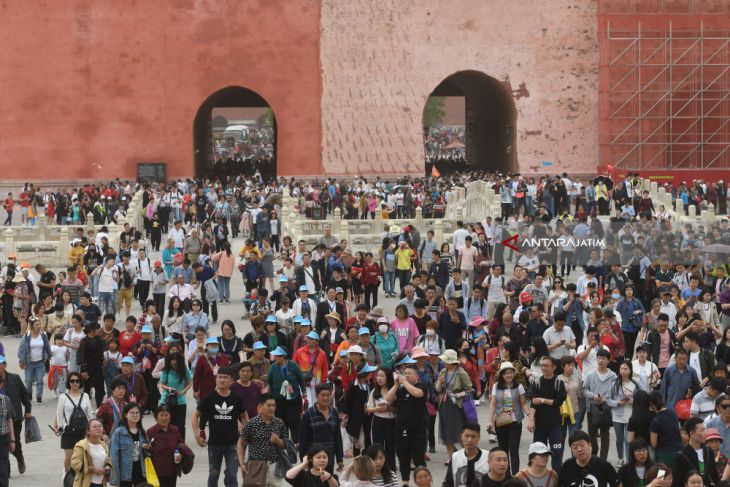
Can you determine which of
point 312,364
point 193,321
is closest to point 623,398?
point 312,364

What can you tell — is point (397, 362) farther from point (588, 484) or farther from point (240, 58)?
point (240, 58)

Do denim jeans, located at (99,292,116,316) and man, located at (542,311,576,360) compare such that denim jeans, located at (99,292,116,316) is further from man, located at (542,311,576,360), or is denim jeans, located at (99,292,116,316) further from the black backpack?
the black backpack

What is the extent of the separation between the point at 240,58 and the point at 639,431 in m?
29.5

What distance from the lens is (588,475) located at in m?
9.14

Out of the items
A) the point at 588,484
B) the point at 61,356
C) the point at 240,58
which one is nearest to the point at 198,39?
the point at 240,58

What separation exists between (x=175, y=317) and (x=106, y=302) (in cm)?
413

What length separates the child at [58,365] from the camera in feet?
47.5

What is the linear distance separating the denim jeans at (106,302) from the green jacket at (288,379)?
25.5ft

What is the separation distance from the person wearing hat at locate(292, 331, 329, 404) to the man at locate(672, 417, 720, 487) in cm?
377

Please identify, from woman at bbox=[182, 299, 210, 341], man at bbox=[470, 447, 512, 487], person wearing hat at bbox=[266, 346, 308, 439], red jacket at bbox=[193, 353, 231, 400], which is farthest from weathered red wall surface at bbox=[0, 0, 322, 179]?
man at bbox=[470, 447, 512, 487]

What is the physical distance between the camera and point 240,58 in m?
38.9

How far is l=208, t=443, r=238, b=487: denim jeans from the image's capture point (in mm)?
10828

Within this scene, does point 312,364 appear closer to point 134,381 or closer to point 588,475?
point 134,381

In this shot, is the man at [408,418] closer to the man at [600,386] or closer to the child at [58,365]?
the man at [600,386]
